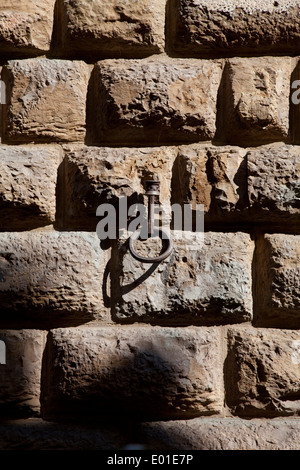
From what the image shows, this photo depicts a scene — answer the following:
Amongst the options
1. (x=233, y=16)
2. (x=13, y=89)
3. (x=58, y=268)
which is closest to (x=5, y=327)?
(x=58, y=268)

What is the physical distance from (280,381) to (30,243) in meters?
0.92

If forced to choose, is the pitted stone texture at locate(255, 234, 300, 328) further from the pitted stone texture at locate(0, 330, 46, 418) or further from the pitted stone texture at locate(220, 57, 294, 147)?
the pitted stone texture at locate(0, 330, 46, 418)

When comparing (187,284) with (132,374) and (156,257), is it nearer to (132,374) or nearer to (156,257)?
(156,257)

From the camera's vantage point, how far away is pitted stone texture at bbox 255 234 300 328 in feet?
7.07

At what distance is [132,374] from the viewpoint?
6.89ft

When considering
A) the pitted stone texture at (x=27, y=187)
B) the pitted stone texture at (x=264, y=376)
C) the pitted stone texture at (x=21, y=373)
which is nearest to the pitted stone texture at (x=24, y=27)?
the pitted stone texture at (x=27, y=187)

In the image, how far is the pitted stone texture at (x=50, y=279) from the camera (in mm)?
2131

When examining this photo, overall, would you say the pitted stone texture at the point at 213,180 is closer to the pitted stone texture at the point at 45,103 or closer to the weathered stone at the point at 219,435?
the pitted stone texture at the point at 45,103

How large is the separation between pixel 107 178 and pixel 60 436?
83cm

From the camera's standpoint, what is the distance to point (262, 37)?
2244 millimetres

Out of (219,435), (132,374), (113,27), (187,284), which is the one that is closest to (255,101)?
(113,27)

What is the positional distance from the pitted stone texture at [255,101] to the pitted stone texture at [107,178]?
0.26 meters

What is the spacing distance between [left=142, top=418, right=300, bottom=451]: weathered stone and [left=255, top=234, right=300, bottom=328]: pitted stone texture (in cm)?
33

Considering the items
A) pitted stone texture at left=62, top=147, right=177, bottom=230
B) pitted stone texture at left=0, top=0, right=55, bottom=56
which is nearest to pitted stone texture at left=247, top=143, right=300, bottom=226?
pitted stone texture at left=62, top=147, right=177, bottom=230
